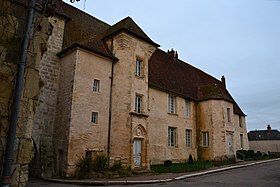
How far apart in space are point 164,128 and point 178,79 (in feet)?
19.1

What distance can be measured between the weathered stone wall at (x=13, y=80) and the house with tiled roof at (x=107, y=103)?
925 centimetres

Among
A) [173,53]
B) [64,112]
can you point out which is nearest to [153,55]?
[173,53]

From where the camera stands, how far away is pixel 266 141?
45.8 metres

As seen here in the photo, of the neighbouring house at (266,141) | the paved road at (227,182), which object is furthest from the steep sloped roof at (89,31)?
the neighbouring house at (266,141)

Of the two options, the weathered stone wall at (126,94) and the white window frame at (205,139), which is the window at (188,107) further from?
the weathered stone wall at (126,94)

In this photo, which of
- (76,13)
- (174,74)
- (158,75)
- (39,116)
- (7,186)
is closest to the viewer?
(7,186)

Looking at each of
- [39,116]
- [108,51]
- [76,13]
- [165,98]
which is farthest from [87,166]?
[76,13]

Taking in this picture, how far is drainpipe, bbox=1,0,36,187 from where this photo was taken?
10.3ft

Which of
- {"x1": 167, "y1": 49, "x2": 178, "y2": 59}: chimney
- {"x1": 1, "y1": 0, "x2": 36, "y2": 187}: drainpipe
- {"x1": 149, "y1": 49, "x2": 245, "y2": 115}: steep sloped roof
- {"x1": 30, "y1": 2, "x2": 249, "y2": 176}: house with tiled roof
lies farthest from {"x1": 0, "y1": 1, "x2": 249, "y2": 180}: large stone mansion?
{"x1": 1, "y1": 0, "x2": 36, "y2": 187}: drainpipe

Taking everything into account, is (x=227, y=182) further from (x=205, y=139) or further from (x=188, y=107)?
(x=188, y=107)

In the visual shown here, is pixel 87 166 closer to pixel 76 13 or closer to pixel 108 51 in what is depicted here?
pixel 108 51

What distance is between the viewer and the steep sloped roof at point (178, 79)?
65.3 ft

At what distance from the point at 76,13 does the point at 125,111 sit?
914cm

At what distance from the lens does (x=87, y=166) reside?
40.9 feet
